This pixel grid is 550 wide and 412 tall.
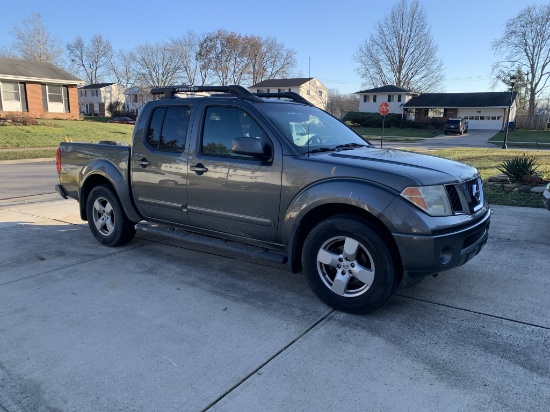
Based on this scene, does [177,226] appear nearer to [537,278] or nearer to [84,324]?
[84,324]

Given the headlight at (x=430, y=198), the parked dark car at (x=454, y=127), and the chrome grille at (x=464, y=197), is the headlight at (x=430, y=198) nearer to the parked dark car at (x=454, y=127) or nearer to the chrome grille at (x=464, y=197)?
the chrome grille at (x=464, y=197)

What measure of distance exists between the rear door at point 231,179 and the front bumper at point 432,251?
124 centimetres

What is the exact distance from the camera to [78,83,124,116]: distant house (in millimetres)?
82500

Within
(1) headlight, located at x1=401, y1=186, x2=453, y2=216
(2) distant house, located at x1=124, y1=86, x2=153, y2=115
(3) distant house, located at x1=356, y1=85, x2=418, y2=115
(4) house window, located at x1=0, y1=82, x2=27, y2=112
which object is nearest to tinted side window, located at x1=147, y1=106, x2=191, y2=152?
(1) headlight, located at x1=401, y1=186, x2=453, y2=216

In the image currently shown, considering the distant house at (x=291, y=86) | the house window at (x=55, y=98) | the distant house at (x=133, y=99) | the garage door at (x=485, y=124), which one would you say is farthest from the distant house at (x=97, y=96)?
the garage door at (x=485, y=124)

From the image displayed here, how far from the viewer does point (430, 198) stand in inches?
134

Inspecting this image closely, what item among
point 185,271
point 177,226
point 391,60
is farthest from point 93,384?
point 391,60

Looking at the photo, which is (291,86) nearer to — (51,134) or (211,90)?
(51,134)

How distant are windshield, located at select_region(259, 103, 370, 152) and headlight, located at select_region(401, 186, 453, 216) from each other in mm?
1110

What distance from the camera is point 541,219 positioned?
6914 mm

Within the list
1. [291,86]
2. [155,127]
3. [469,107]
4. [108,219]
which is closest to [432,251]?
[155,127]

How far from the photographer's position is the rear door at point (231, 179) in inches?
160

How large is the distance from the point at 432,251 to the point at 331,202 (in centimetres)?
89

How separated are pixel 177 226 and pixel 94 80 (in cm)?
9768
